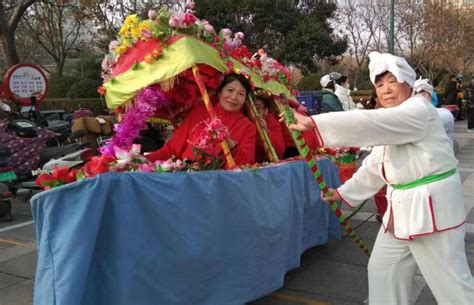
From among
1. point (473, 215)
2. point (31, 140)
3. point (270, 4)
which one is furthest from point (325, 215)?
point (270, 4)

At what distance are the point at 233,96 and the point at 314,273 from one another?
5.65 ft

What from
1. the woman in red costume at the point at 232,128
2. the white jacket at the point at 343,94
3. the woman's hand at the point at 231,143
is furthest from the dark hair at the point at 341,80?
the woman's hand at the point at 231,143

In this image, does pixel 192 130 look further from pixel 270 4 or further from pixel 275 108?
pixel 270 4

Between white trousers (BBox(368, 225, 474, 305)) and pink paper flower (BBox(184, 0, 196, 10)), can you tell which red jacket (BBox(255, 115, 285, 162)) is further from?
white trousers (BBox(368, 225, 474, 305))

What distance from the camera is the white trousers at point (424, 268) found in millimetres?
2539

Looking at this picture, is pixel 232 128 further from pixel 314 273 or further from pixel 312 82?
pixel 312 82

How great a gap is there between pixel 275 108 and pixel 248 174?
2054mm

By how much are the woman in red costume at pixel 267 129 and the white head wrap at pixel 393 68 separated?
2.02 m

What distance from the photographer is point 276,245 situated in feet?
11.8

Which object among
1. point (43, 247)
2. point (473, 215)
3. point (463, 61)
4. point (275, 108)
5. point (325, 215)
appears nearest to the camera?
point (43, 247)

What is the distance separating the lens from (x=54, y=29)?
27.9 metres

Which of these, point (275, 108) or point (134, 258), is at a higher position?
point (275, 108)

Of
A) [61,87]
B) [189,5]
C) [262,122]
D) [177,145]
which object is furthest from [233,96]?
[61,87]

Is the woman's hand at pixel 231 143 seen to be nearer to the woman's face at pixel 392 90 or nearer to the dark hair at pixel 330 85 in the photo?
the woman's face at pixel 392 90
